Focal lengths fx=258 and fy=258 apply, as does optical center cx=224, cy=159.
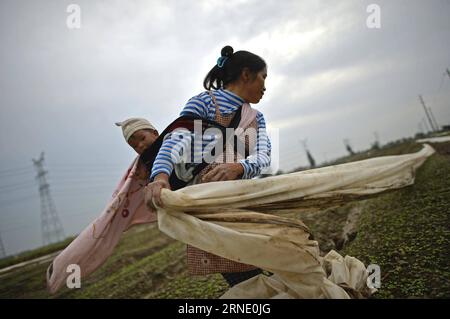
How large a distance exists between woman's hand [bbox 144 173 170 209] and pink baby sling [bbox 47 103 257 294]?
0.62 feet

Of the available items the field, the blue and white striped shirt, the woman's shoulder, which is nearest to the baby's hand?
the blue and white striped shirt

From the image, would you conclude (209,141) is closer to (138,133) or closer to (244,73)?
(244,73)

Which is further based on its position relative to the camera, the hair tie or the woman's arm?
the hair tie

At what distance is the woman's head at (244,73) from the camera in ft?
5.35

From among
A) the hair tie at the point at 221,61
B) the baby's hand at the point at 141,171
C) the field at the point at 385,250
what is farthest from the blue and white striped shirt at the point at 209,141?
the field at the point at 385,250

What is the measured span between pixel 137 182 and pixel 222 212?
29.9 inches

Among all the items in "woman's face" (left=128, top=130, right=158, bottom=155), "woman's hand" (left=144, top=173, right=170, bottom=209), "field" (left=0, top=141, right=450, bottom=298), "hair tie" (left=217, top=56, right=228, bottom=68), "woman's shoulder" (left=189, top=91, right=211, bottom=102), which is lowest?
"field" (left=0, top=141, right=450, bottom=298)

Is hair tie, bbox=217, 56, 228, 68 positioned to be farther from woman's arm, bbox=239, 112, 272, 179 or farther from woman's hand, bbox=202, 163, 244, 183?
woman's hand, bbox=202, 163, 244, 183

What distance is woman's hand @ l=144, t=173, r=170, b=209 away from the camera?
47.2 inches

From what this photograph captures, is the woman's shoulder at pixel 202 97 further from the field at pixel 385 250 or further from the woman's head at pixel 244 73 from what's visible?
the field at pixel 385 250

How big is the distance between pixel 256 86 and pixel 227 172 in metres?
0.64
